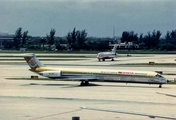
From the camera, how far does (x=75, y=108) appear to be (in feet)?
141

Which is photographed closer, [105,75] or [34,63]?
[105,75]

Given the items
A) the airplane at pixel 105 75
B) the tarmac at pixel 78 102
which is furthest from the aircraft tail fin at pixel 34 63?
the tarmac at pixel 78 102

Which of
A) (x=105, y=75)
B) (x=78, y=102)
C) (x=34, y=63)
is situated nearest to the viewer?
(x=78, y=102)

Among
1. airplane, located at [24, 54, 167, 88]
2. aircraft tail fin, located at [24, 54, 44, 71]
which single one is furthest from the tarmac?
A: aircraft tail fin, located at [24, 54, 44, 71]

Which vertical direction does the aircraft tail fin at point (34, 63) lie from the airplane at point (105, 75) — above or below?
above

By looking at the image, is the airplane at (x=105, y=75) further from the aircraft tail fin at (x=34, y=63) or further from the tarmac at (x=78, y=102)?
the tarmac at (x=78, y=102)

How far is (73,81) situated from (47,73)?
23.1 ft

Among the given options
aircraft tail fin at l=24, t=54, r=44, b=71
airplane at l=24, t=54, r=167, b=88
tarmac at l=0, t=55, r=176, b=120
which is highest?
aircraft tail fin at l=24, t=54, r=44, b=71

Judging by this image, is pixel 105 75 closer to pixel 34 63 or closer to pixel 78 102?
pixel 34 63

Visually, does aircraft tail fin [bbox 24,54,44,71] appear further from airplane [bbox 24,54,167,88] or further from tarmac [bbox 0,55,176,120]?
tarmac [bbox 0,55,176,120]

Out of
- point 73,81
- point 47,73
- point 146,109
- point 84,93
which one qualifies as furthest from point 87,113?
point 73,81

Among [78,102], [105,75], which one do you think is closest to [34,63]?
[105,75]

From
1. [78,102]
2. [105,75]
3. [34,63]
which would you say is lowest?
[78,102]

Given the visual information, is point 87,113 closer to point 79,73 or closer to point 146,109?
point 146,109
